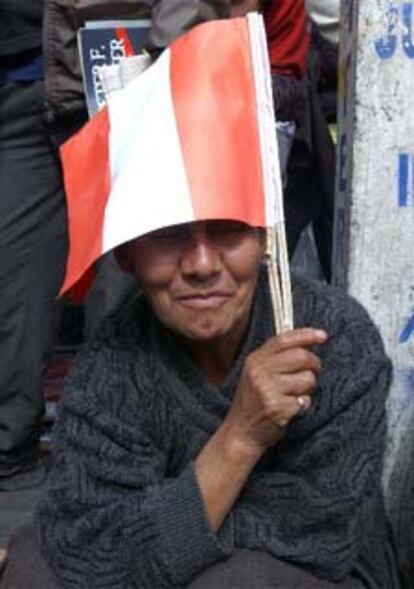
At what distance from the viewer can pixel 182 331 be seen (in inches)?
87.5

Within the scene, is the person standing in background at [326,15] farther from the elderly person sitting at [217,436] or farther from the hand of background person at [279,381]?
the hand of background person at [279,381]

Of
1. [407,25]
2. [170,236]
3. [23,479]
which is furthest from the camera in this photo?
[23,479]

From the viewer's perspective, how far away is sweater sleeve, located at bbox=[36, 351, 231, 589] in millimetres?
2143

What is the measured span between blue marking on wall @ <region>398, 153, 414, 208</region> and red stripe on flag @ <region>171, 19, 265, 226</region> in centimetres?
70

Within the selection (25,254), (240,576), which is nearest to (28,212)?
(25,254)

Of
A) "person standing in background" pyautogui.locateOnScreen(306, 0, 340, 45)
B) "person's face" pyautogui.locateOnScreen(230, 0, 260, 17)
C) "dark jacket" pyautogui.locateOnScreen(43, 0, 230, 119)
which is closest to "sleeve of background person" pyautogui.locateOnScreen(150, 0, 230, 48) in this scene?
"dark jacket" pyautogui.locateOnScreen(43, 0, 230, 119)

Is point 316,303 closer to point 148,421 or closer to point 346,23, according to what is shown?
point 148,421

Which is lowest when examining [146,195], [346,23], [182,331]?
[182,331]

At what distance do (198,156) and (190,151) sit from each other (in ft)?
0.05

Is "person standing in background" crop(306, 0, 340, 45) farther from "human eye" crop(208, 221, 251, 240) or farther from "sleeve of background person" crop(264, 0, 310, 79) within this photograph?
"human eye" crop(208, 221, 251, 240)

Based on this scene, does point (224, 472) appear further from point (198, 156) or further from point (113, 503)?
point (198, 156)

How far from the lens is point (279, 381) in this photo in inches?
81.6

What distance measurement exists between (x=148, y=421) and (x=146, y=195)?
1.45 feet

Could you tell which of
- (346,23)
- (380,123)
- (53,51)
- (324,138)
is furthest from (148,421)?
(324,138)
